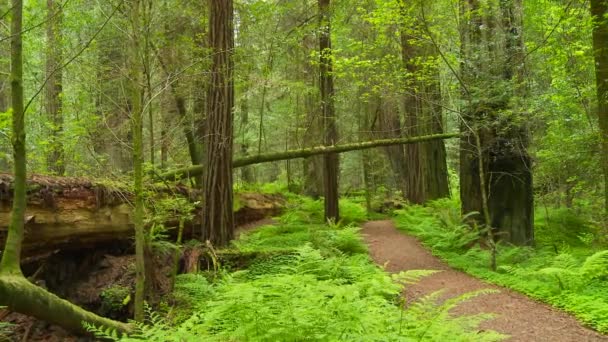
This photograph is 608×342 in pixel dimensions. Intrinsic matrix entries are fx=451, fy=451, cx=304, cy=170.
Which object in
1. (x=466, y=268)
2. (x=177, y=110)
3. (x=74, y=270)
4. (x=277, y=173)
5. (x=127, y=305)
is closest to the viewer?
(x=127, y=305)

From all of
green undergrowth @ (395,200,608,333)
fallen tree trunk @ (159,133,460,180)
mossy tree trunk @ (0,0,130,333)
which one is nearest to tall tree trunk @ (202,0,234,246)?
fallen tree trunk @ (159,133,460,180)

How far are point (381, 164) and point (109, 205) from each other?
1712cm

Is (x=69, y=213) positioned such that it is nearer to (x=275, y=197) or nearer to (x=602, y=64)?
(x=602, y=64)

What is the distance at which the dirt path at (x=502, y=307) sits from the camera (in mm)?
5270

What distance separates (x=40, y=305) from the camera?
5.01 metres

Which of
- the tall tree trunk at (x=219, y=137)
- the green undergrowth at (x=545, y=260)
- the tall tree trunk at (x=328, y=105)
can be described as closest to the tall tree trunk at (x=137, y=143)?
the tall tree trunk at (x=219, y=137)

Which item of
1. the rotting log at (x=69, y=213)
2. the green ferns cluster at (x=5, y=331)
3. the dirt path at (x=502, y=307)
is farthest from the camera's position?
the rotting log at (x=69, y=213)

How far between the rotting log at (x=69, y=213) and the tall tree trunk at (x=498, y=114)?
22.5 feet

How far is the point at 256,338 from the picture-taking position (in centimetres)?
357

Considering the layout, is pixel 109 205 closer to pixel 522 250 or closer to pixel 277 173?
pixel 522 250

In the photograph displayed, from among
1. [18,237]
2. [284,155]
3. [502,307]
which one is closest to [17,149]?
[18,237]

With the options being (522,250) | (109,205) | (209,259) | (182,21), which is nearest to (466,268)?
(522,250)

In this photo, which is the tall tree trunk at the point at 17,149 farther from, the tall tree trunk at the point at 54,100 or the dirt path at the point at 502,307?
the dirt path at the point at 502,307

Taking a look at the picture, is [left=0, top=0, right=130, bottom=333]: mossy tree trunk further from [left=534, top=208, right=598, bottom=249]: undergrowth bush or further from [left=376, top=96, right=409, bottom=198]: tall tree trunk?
[left=376, top=96, right=409, bottom=198]: tall tree trunk
